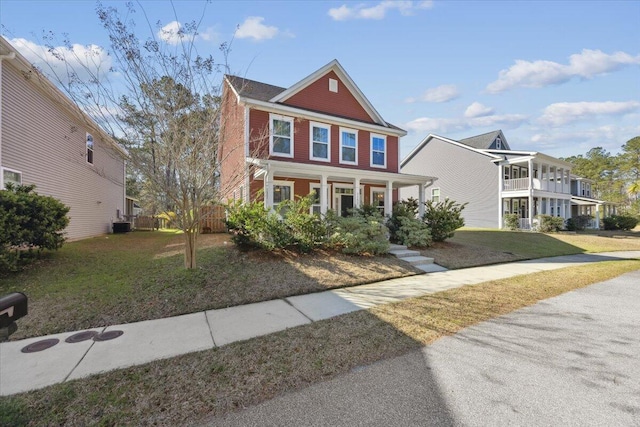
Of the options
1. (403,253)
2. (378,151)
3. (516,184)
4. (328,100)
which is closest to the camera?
(403,253)

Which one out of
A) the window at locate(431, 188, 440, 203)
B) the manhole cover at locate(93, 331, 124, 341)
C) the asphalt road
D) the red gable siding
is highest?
the red gable siding

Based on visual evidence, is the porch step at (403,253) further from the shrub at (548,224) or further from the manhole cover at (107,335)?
the shrub at (548,224)

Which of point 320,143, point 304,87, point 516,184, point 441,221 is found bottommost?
point 441,221

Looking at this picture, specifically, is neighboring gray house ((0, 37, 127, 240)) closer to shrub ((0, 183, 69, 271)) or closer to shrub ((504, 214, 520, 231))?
shrub ((0, 183, 69, 271))

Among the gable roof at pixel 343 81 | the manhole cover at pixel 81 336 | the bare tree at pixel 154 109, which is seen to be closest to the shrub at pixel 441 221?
the gable roof at pixel 343 81

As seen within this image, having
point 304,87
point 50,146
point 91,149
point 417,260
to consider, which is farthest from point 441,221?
point 91,149

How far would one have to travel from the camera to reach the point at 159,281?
6.00 meters

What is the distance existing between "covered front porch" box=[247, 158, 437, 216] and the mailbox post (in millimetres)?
6814

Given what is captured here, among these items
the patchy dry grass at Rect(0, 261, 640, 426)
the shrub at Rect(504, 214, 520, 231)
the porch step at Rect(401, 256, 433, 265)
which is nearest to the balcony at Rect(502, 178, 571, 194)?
the shrub at Rect(504, 214, 520, 231)

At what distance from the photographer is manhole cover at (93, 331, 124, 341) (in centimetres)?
395

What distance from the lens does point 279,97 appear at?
12781 millimetres

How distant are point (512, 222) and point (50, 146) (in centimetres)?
2783

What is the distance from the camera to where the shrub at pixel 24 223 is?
6062mm

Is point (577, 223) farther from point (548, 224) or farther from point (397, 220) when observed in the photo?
point (397, 220)
